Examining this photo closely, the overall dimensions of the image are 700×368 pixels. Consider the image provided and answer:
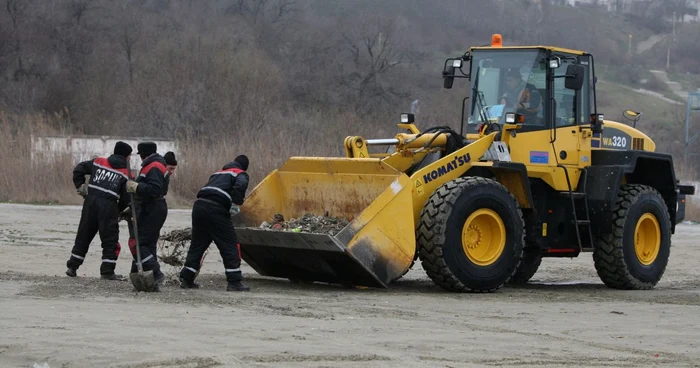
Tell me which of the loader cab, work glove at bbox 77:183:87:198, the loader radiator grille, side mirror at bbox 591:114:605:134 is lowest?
work glove at bbox 77:183:87:198

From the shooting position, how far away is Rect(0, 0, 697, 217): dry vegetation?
1358 inches

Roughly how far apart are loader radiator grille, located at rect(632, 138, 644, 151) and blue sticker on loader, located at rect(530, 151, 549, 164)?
6.91 feet

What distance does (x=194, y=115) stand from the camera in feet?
164

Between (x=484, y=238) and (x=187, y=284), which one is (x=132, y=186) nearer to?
(x=187, y=284)

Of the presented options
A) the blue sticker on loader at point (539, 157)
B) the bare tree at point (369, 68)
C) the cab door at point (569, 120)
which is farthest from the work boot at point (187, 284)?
the bare tree at point (369, 68)

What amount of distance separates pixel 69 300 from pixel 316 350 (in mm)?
3575

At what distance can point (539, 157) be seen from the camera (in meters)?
14.6

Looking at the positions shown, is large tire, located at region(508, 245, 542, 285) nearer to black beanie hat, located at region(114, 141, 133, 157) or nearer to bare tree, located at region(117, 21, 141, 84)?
black beanie hat, located at region(114, 141, 133, 157)

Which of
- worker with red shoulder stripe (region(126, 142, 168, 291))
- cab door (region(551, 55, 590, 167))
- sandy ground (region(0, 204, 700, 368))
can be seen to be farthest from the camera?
cab door (region(551, 55, 590, 167))

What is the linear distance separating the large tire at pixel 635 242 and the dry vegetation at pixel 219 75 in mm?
17487

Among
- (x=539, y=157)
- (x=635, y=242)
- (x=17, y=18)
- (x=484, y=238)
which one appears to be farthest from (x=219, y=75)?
(x=484, y=238)

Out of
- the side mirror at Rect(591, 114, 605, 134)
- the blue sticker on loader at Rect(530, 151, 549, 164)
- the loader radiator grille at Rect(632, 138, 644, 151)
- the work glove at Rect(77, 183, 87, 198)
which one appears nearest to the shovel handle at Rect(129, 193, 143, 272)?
the work glove at Rect(77, 183, 87, 198)

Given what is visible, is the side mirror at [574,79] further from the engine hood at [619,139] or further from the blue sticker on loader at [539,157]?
the engine hood at [619,139]

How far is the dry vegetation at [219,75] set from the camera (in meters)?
34.5
